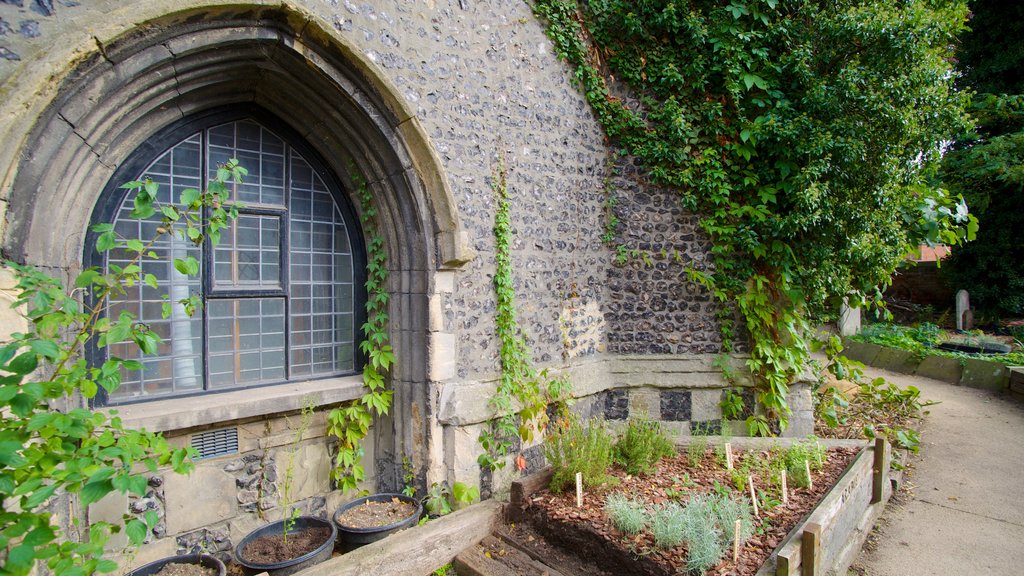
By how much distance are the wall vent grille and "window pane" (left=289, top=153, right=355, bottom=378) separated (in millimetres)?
642

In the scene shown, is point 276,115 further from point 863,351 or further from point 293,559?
point 863,351

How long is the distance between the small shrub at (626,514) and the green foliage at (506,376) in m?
1.09

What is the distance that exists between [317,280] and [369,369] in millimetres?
837

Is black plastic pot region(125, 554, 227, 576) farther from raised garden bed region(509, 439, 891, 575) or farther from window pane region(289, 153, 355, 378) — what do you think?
raised garden bed region(509, 439, 891, 575)

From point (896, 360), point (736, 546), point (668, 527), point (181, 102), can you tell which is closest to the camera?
point (736, 546)

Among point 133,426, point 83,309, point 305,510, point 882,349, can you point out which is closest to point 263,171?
point 83,309

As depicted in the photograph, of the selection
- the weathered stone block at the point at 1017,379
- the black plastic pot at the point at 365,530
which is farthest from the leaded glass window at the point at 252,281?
the weathered stone block at the point at 1017,379

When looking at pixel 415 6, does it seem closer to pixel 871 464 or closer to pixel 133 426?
pixel 133 426

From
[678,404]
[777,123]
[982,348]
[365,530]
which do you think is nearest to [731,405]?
[678,404]

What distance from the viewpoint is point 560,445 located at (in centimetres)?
504

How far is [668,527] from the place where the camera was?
12.0ft

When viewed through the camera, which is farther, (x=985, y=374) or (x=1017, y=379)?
(x=985, y=374)

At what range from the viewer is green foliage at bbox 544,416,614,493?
4.53m

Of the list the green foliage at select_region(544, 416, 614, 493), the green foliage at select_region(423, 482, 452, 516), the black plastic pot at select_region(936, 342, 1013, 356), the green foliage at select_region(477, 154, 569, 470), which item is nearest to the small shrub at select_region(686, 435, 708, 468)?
the green foliage at select_region(544, 416, 614, 493)
